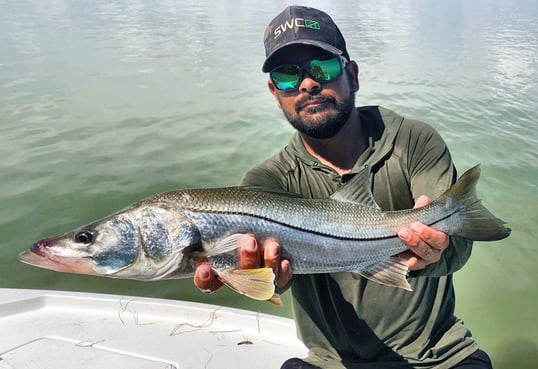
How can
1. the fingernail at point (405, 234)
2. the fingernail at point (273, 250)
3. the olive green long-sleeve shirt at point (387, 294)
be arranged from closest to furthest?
1. the fingernail at point (273, 250)
2. the fingernail at point (405, 234)
3. the olive green long-sleeve shirt at point (387, 294)

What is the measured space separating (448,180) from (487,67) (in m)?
19.6

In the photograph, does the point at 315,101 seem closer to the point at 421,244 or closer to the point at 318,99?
the point at 318,99

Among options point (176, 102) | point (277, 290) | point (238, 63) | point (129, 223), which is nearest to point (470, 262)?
point (277, 290)

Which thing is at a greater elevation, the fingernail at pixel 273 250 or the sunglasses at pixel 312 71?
the sunglasses at pixel 312 71

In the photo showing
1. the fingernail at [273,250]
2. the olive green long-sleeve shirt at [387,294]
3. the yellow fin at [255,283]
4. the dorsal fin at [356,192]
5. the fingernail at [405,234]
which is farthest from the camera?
the olive green long-sleeve shirt at [387,294]

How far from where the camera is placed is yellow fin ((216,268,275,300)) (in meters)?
2.18

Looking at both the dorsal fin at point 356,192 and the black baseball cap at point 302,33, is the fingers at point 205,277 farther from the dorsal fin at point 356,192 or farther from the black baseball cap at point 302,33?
the black baseball cap at point 302,33

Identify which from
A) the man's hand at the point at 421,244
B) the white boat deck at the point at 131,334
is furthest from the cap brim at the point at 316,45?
the white boat deck at the point at 131,334

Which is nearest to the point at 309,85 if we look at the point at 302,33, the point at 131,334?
the point at 302,33

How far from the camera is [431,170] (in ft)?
9.45

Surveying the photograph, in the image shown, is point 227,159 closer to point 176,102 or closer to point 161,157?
point 161,157

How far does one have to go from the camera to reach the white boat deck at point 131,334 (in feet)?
11.0

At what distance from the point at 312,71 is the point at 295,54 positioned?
6.4 inches

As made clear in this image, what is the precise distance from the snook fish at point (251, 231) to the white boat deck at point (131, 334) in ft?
4.47
